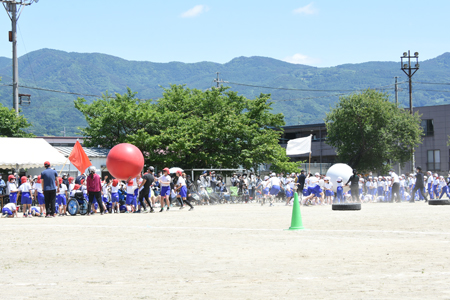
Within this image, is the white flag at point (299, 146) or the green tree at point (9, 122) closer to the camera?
the white flag at point (299, 146)

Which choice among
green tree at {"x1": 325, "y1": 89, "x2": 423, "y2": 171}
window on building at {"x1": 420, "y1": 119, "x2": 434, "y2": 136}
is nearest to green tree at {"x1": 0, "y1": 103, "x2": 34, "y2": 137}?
green tree at {"x1": 325, "y1": 89, "x2": 423, "y2": 171}

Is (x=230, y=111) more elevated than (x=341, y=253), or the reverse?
(x=230, y=111)

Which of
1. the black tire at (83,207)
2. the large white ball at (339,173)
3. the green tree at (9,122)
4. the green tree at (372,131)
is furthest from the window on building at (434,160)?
the black tire at (83,207)

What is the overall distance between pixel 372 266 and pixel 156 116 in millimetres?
33870

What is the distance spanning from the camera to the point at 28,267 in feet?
29.0

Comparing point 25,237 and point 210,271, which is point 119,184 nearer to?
point 25,237

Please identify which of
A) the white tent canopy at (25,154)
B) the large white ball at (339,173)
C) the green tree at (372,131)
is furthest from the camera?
the green tree at (372,131)

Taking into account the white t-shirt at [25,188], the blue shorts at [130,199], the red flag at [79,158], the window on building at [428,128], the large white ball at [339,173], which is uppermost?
the window on building at [428,128]

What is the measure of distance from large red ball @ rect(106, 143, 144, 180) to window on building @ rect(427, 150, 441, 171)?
52934 mm

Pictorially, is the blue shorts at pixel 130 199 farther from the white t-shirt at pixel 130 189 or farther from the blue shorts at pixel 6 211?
the blue shorts at pixel 6 211

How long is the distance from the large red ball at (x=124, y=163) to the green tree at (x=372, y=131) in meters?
32.8

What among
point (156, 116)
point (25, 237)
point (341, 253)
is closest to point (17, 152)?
point (156, 116)

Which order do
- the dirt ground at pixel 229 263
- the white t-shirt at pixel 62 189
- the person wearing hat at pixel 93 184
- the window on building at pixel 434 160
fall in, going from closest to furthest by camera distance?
the dirt ground at pixel 229 263
the person wearing hat at pixel 93 184
the white t-shirt at pixel 62 189
the window on building at pixel 434 160

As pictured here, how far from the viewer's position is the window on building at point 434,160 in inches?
2756
